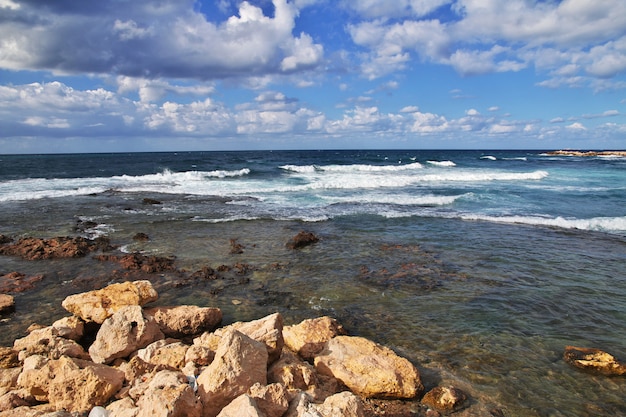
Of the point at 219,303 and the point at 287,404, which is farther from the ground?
the point at 287,404

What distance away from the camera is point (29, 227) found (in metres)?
15.4

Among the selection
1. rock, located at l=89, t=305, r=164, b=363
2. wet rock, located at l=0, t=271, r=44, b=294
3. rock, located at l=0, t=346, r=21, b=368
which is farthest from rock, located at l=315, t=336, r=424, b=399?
wet rock, located at l=0, t=271, r=44, b=294

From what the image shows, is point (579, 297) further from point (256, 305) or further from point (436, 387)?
point (256, 305)

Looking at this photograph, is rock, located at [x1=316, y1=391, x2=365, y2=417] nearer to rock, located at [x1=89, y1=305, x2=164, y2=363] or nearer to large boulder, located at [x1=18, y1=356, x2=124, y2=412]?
large boulder, located at [x1=18, y1=356, x2=124, y2=412]

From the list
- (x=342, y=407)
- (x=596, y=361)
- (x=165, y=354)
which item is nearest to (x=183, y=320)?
(x=165, y=354)

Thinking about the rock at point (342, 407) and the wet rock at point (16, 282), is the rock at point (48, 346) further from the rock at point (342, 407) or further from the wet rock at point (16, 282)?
the rock at point (342, 407)

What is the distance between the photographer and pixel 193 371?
16.2 feet

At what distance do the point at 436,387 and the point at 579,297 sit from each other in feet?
17.1

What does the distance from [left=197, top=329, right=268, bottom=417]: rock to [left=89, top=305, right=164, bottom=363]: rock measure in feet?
5.69

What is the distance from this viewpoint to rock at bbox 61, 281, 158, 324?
6852 millimetres

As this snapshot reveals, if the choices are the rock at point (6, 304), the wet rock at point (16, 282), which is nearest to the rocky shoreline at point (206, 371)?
the rock at point (6, 304)

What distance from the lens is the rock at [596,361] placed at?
18.7 feet

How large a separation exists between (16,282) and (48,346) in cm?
482

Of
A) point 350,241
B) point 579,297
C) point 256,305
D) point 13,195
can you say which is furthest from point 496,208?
point 13,195
